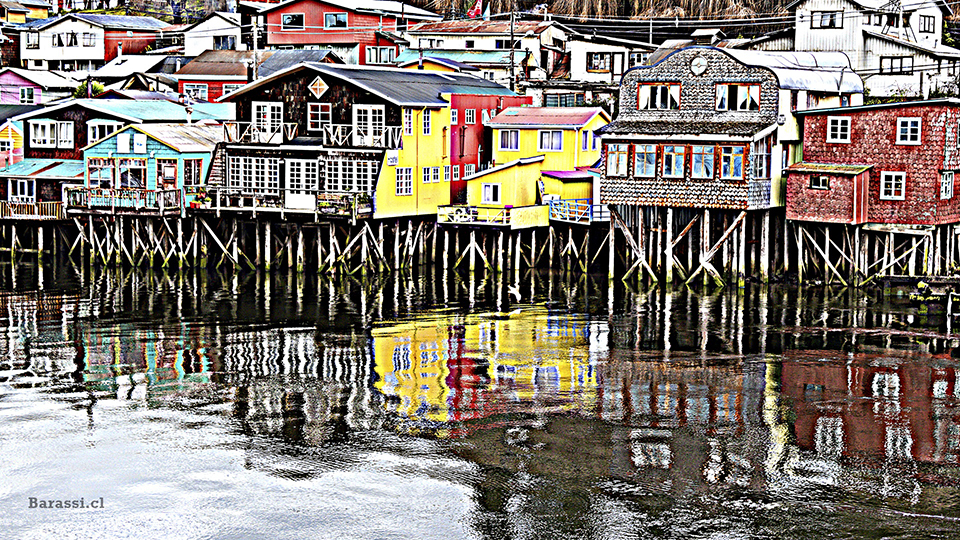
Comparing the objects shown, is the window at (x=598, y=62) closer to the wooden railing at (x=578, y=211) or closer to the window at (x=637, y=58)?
the window at (x=637, y=58)

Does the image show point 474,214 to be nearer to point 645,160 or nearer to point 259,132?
point 645,160

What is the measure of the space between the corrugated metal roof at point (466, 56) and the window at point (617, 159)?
23554 millimetres

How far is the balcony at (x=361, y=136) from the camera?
54031 millimetres

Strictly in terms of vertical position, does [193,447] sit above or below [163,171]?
below

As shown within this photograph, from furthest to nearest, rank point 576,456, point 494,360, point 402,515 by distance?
1. point 494,360
2. point 576,456
3. point 402,515

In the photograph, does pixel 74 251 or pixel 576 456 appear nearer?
pixel 576 456

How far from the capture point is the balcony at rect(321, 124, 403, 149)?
54.0 metres

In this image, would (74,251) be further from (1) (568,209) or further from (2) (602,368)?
(2) (602,368)

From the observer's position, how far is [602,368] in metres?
35.9

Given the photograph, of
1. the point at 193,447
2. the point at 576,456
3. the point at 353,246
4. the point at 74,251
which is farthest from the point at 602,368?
the point at 74,251

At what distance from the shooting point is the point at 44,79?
8000 cm

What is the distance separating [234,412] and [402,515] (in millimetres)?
7703

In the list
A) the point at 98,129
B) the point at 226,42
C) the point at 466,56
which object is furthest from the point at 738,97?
the point at 226,42

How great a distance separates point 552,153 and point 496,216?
4.52 m
